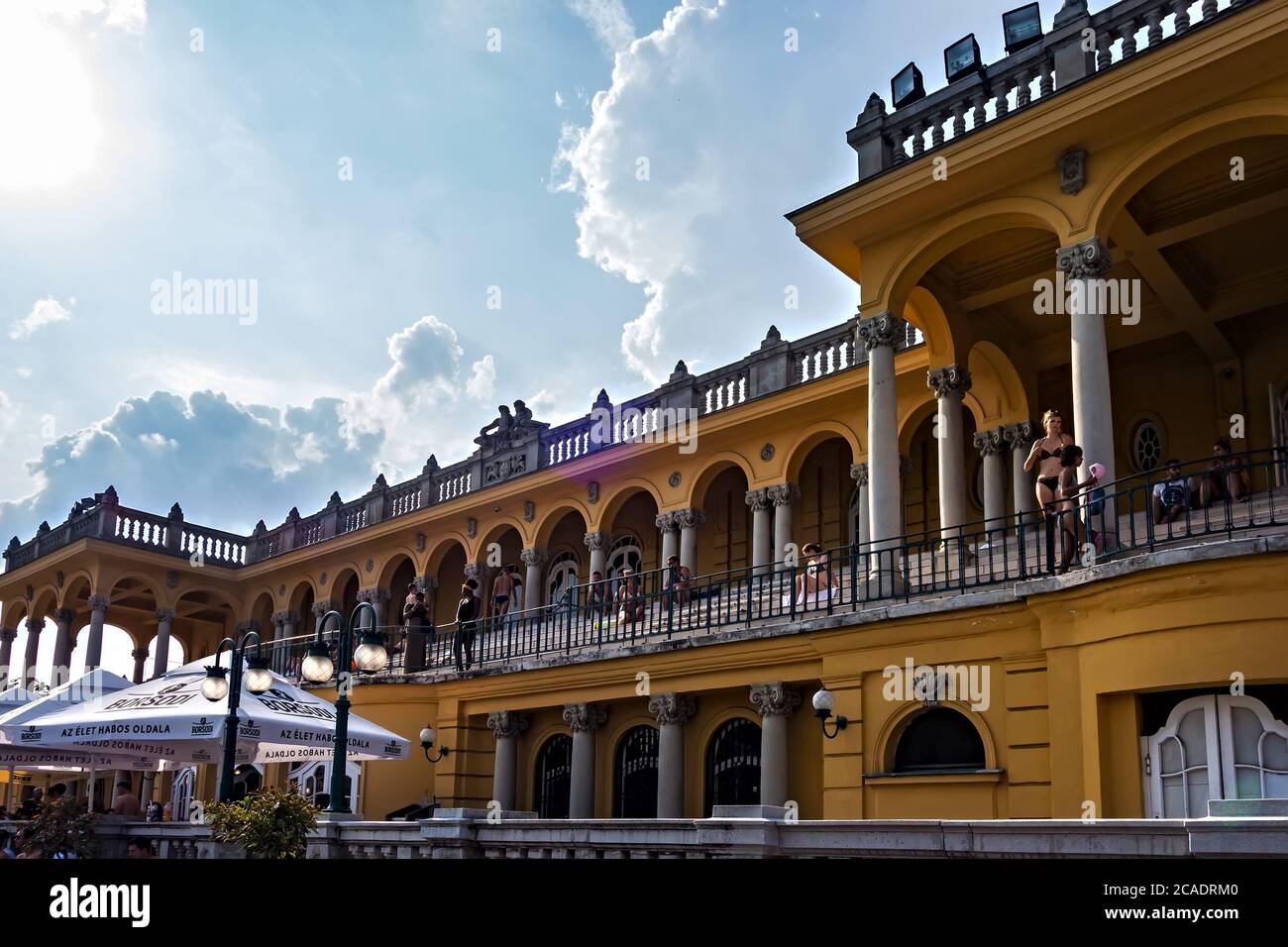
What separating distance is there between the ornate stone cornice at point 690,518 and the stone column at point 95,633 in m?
16.5

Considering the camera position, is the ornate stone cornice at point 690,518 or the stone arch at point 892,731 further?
the ornate stone cornice at point 690,518

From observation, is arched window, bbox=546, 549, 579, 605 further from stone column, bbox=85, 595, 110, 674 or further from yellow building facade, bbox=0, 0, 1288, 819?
stone column, bbox=85, 595, 110, 674

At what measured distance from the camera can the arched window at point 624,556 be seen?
92.3 ft

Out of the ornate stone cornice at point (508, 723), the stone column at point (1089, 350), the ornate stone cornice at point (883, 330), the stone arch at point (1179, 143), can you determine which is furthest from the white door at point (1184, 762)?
the ornate stone cornice at point (508, 723)

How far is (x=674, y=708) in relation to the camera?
16.3m

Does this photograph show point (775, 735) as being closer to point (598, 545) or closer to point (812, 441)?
point (812, 441)

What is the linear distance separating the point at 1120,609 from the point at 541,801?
10.8 meters

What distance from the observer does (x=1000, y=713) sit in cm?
1215

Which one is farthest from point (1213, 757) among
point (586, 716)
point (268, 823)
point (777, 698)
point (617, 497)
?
point (617, 497)

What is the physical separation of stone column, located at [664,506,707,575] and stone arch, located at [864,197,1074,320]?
9.25 m

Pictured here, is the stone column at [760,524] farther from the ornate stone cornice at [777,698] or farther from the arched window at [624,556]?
the ornate stone cornice at [777,698]
